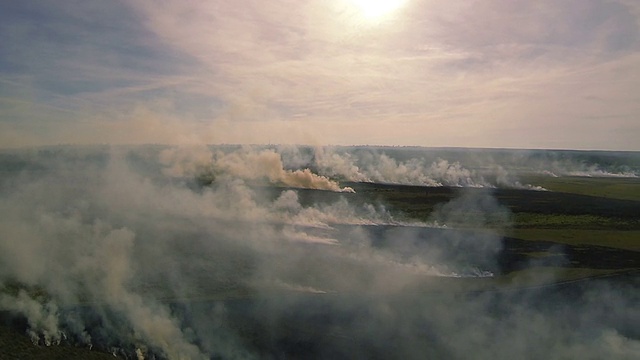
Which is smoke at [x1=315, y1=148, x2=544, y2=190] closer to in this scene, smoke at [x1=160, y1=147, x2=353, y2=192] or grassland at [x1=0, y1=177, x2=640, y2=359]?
grassland at [x1=0, y1=177, x2=640, y2=359]

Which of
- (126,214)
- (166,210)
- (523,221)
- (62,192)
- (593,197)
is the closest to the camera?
(126,214)

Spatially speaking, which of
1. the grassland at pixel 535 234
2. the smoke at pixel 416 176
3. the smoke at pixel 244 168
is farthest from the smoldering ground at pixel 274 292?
the smoke at pixel 416 176

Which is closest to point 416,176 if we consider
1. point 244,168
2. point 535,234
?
point 244,168

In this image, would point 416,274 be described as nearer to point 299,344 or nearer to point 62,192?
point 299,344

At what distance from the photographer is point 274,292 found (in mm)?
36156

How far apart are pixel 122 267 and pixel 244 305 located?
11880mm

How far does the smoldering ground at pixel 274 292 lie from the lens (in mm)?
28984

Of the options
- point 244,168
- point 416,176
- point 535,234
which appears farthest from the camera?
point 416,176

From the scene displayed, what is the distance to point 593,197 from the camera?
95500mm

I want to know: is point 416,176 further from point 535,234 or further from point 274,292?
point 274,292

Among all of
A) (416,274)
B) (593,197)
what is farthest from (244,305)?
(593,197)

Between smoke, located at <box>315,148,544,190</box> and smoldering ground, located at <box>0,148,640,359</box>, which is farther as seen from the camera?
smoke, located at <box>315,148,544,190</box>

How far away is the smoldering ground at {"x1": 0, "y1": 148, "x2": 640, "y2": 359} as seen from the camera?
1141 inches

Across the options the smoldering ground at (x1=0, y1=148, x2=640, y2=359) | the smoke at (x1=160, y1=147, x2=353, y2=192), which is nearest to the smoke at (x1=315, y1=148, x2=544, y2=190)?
the smoke at (x1=160, y1=147, x2=353, y2=192)
